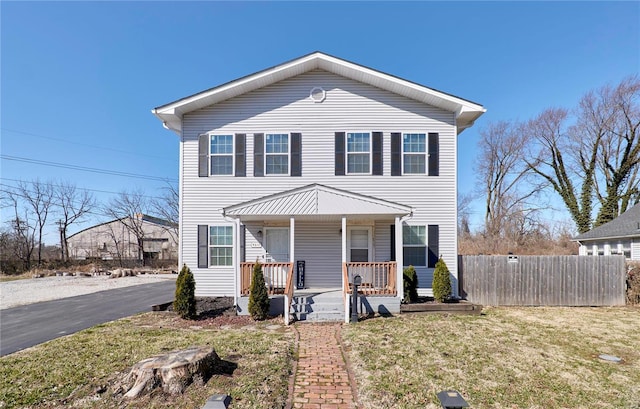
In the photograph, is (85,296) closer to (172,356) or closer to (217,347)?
(217,347)

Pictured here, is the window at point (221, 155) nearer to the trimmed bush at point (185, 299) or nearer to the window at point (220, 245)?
the window at point (220, 245)

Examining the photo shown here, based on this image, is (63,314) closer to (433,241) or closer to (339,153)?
(339,153)

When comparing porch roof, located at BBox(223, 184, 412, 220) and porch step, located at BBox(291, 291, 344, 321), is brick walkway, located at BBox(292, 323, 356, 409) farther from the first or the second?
porch roof, located at BBox(223, 184, 412, 220)

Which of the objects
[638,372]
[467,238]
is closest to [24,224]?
[638,372]

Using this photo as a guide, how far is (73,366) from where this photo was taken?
498 centimetres

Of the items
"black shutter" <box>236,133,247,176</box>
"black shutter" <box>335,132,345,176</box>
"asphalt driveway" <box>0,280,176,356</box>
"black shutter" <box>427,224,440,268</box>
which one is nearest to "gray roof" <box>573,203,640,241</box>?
"black shutter" <box>427,224,440,268</box>

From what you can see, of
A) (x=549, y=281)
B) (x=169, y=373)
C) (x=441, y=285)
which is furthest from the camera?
(x=549, y=281)

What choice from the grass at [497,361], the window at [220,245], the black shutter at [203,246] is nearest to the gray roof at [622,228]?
the grass at [497,361]

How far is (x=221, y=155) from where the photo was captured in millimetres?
10242

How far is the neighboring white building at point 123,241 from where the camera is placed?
28656 mm

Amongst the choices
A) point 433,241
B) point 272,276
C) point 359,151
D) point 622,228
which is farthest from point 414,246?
point 622,228

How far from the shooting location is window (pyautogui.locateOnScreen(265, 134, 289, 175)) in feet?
33.4

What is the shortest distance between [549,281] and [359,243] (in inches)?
250

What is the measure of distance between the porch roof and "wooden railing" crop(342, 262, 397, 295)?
1464mm
